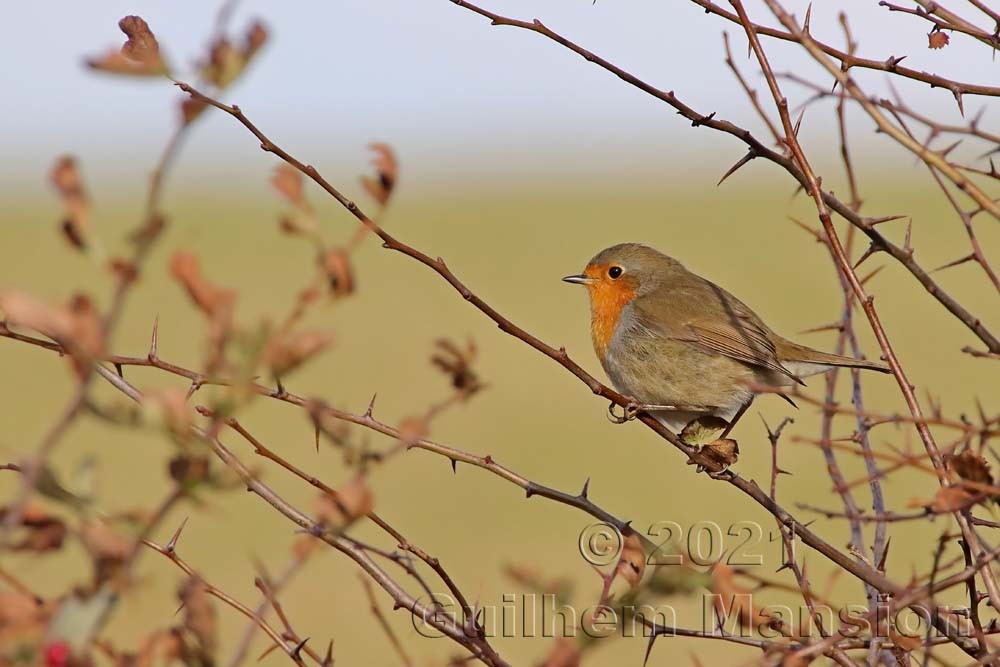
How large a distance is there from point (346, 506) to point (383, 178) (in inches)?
17.5

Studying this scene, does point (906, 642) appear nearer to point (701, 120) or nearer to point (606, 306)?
point (701, 120)

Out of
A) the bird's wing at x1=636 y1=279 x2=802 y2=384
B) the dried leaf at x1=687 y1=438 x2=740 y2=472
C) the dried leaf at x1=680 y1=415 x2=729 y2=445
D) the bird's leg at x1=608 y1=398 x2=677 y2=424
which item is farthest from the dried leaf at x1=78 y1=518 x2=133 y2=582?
the bird's wing at x1=636 y1=279 x2=802 y2=384

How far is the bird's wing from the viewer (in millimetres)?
4859

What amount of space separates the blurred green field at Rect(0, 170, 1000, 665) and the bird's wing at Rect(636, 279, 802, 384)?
0.73m

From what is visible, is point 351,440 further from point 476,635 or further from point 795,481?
point 795,481

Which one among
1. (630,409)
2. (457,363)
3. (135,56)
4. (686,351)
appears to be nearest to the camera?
(135,56)

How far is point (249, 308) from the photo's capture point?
65.6 ft

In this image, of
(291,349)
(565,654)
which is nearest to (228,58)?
(291,349)

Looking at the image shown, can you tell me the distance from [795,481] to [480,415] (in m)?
4.94

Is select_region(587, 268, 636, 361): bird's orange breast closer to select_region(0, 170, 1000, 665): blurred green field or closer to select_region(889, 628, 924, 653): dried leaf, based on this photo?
select_region(0, 170, 1000, 665): blurred green field

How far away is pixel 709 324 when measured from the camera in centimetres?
498

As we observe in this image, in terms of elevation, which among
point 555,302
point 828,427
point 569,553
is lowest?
point 828,427

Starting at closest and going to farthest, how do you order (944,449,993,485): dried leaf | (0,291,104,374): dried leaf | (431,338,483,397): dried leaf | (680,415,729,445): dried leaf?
(0,291,104,374): dried leaf
(431,338,483,397): dried leaf
(944,449,993,485): dried leaf
(680,415,729,445): dried leaf

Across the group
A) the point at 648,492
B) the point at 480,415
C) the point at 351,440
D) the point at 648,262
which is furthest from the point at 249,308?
the point at 351,440
